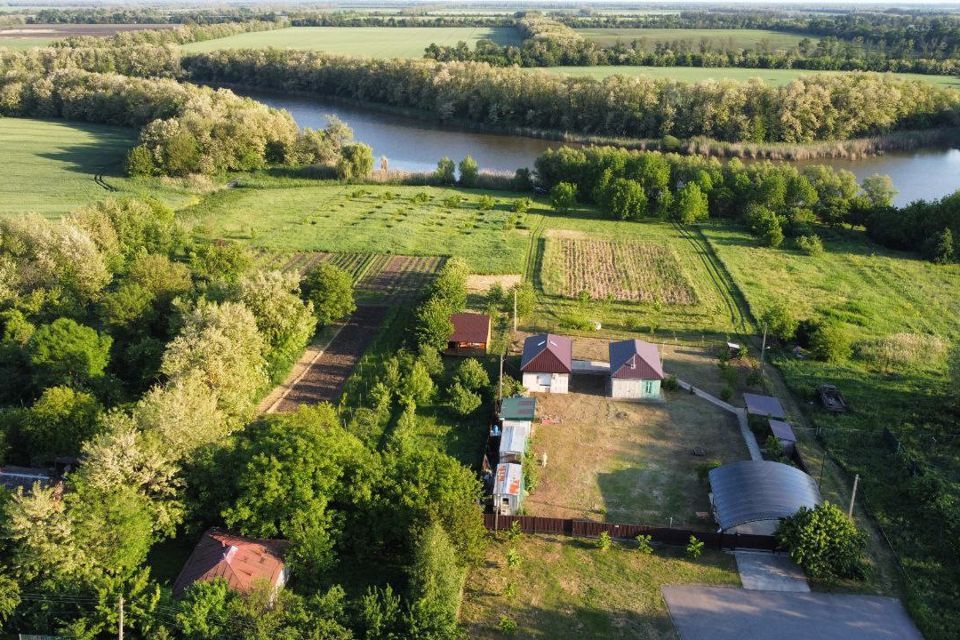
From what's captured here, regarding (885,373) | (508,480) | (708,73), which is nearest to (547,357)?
(508,480)

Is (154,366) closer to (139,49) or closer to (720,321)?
(720,321)

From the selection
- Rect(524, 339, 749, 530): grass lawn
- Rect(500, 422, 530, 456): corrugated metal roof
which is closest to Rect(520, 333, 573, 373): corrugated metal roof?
Rect(524, 339, 749, 530): grass lawn

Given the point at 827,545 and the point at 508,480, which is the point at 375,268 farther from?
Answer: the point at 827,545

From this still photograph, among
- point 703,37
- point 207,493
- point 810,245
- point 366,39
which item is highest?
point 703,37

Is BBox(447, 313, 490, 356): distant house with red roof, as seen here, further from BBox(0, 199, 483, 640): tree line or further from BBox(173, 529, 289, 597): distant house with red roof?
BBox(173, 529, 289, 597): distant house with red roof

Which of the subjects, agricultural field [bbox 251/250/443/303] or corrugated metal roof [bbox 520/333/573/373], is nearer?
corrugated metal roof [bbox 520/333/573/373]

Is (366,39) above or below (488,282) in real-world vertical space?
above

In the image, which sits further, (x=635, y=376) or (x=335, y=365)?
(x=335, y=365)

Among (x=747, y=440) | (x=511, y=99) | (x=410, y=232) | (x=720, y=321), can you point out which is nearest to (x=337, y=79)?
(x=511, y=99)
